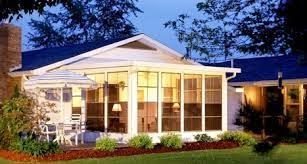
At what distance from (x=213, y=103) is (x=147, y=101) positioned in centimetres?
297

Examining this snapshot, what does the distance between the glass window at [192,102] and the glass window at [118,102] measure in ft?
8.09

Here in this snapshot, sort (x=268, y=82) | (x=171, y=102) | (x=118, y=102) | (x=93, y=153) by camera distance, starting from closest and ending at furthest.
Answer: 1. (x=93, y=153)
2. (x=118, y=102)
3. (x=171, y=102)
4. (x=268, y=82)

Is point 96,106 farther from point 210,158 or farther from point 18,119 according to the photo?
point 210,158

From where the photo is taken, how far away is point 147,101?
2047 centimetres

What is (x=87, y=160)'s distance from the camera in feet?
48.7

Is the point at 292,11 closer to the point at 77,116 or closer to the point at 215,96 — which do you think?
the point at 77,116

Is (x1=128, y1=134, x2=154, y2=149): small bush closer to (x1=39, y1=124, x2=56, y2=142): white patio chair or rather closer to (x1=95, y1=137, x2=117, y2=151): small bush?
(x1=95, y1=137, x2=117, y2=151): small bush

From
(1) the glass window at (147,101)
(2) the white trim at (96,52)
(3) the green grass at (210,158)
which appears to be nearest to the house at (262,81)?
(2) the white trim at (96,52)

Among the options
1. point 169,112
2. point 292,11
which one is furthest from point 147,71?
point 292,11

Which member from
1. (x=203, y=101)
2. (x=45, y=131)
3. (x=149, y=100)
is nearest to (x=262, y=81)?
(x=203, y=101)

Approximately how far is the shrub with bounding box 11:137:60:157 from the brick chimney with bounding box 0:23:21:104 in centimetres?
637

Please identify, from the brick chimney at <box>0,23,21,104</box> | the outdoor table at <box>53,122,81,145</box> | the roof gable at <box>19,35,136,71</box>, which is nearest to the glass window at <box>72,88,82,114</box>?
the roof gable at <box>19,35,136,71</box>

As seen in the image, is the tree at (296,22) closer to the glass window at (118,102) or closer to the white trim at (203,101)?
the glass window at (118,102)

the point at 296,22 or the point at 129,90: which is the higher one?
the point at 129,90
